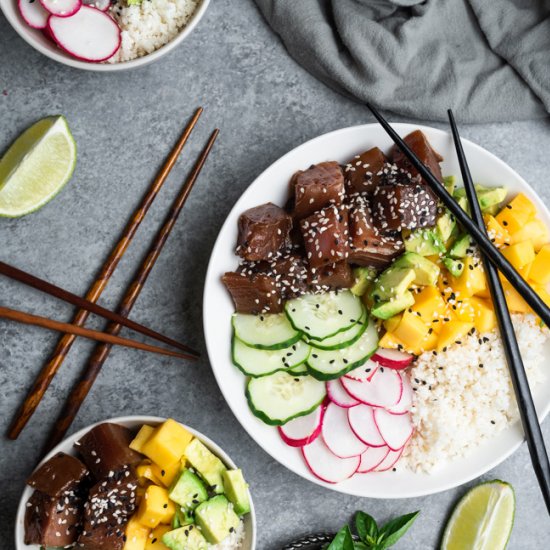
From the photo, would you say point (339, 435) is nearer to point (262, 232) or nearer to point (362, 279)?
point (362, 279)

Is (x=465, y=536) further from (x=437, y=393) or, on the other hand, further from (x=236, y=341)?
(x=236, y=341)

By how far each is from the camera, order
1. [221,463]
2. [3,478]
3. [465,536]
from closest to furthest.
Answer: [221,463] → [3,478] → [465,536]

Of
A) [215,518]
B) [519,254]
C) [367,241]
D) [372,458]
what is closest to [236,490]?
[215,518]

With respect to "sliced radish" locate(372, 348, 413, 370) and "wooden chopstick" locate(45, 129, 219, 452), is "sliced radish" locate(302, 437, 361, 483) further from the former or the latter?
"wooden chopstick" locate(45, 129, 219, 452)

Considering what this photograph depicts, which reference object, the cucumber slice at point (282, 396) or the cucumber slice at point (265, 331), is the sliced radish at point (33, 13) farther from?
the cucumber slice at point (282, 396)

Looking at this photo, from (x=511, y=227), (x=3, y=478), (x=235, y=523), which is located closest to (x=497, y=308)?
(x=511, y=227)

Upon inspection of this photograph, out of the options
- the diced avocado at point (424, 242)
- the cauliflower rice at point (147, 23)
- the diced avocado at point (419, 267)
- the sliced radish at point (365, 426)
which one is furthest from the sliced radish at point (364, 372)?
the cauliflower rice at point (147, 23)
